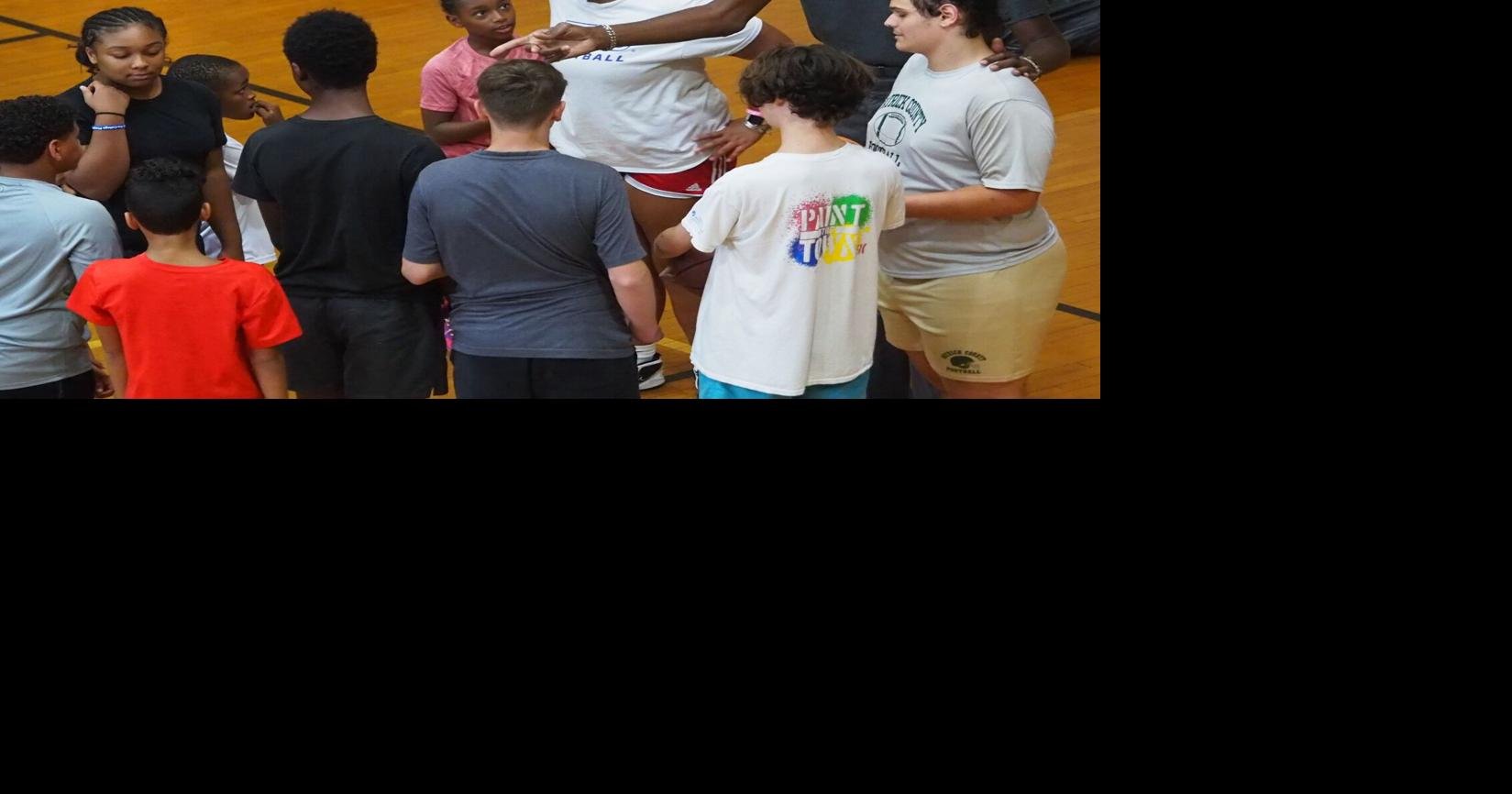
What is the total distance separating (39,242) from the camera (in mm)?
3090

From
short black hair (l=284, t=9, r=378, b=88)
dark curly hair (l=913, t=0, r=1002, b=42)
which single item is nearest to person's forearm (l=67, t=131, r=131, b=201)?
short black hair (l=284, t=9, r=378, b=88)

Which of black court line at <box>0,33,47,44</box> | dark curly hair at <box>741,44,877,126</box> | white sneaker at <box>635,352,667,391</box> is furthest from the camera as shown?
black court line at <box>0,33,47,44</box>

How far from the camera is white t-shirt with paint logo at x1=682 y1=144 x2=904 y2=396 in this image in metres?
2.83

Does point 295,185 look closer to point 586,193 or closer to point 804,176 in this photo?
point 586,193

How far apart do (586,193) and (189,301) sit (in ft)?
2.49

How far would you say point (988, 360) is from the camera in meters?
3.21

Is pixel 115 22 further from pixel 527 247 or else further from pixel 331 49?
pixel 527 247

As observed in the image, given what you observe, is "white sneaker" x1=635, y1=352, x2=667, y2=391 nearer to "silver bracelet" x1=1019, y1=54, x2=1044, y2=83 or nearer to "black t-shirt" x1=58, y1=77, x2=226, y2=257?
"black t-shirt" x1=58, y1=77, x2=226, y2=257

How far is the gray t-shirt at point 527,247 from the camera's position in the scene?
289 cm

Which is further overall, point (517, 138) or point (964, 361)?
point (964, 361)

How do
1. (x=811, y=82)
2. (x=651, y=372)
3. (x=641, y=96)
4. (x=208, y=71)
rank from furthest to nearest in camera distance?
(x=651, y=372) → (x=208, y=71) → (x=641, y=96) → (x=811, y=82)

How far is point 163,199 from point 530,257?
669mm

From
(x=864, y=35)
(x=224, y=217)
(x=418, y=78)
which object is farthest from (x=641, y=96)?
(x=418, y=78)

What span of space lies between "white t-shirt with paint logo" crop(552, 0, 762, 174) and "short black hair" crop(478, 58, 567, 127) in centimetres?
61
